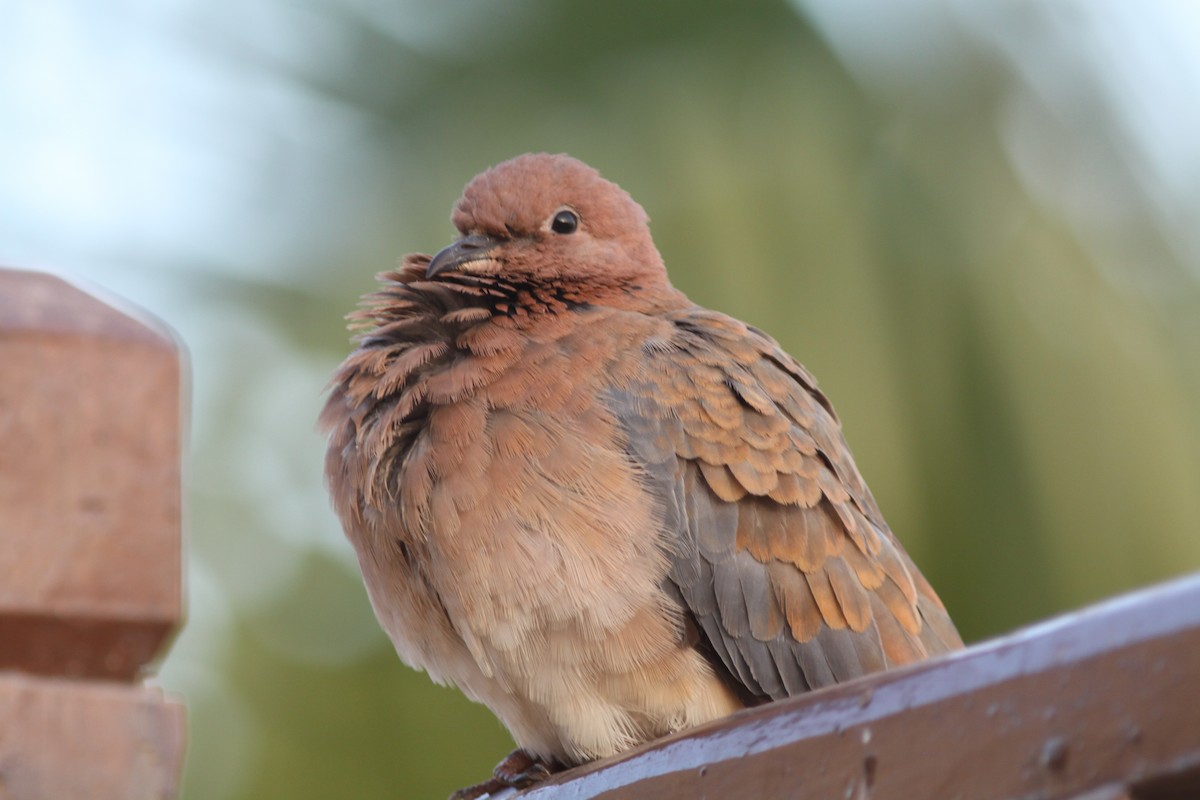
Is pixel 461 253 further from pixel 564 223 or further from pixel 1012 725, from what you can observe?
pixel 1012 725

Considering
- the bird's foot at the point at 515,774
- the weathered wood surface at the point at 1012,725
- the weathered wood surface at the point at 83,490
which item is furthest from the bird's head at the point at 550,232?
the weathered wood surface at the point at 1012,725

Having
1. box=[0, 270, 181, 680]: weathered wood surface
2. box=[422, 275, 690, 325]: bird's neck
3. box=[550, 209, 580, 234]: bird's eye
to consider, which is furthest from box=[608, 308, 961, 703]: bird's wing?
box=[0, 270, 181, 680]: weathered wood surface

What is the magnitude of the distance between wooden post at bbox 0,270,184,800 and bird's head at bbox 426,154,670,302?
1642 mm

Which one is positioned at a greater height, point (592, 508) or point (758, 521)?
point (592, 508)

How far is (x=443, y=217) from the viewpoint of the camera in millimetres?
7211

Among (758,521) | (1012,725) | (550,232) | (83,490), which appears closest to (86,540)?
(83,490)

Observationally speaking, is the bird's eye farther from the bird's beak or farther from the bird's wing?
the bird's wing

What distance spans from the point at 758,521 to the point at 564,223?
1064 millimetres

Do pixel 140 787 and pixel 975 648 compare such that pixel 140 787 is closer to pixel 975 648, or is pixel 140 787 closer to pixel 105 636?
pixel 105 636

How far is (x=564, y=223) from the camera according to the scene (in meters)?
3.95

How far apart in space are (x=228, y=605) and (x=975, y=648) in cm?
752

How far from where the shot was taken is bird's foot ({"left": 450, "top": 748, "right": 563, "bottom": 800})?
3367mm

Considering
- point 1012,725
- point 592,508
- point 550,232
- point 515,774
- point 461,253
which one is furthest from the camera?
point 550,232

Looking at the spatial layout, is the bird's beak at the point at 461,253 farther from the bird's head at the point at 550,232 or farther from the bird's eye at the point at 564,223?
the bird's eye at the point at 564,223
